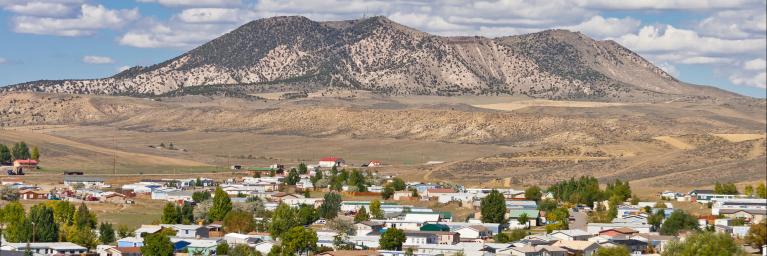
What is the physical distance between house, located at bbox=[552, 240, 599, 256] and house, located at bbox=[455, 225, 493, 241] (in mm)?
8508

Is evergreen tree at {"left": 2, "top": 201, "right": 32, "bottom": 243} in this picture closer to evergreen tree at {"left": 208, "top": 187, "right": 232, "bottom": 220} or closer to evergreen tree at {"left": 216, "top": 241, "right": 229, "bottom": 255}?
evergreen tree at {"left": 216, "top": 241, "right": 229, "bottom": 255}

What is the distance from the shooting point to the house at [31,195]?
112306 mm

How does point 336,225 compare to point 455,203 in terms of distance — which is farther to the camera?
point 455,203

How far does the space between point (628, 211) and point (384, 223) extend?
18.3 metres

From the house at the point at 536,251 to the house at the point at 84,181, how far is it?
198 feet

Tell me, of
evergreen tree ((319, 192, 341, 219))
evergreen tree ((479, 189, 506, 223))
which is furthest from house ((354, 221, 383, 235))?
evergreen tree ((479, 189, 506, 223))

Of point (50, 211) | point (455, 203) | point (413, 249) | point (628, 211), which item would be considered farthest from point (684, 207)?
point (50, 211)

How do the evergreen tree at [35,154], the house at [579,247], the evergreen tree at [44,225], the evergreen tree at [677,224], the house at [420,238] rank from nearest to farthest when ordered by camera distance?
1. the house at [579,247]
2. the evergreen tree at [44,225]
3. the house at [420,238]
4. the evergreen tree at [677,224]
5. the evergreen tree at [35,154]

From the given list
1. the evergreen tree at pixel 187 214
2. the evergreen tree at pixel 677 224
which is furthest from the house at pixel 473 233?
the evergreen tree at pixel 187 214

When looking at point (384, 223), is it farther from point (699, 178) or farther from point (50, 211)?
point (699, 178)

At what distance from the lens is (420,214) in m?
99.4

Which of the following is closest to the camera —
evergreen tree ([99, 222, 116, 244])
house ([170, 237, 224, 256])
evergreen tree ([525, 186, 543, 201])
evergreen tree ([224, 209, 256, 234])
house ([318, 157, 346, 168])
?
house ([170, 237, 224, 256])

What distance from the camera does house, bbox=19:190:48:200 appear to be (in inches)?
4422

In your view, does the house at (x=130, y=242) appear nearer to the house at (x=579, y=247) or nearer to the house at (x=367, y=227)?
the house at (x=367, y=227)
